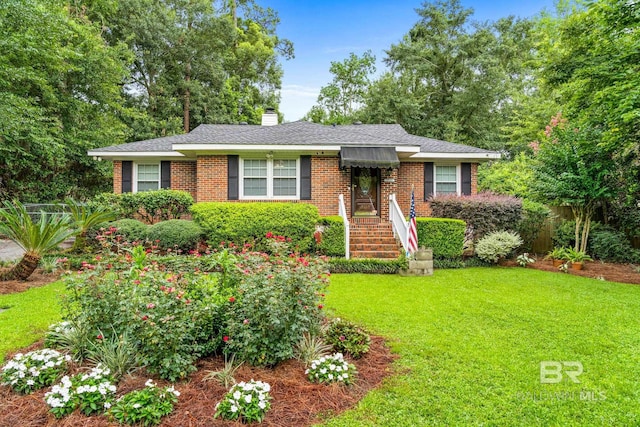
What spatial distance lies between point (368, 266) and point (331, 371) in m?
5.86

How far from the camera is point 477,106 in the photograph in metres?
25.0

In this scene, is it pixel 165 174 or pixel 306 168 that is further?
pixel 165 174

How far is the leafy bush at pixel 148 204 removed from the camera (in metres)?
10.7

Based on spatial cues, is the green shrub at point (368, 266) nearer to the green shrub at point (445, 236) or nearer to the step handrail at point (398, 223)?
the step handrail at point (398, 223)

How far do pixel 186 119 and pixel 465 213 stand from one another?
21.5 metres

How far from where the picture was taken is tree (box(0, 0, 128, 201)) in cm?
1206

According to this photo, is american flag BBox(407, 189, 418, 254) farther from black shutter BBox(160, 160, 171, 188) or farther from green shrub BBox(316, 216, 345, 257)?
black shutter BBox(160, 160, 171, 188)

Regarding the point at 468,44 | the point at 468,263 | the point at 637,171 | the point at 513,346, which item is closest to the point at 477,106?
the point at 468,44

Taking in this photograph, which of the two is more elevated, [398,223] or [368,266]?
[398,223]

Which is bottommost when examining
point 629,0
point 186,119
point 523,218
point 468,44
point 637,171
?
point 523,218

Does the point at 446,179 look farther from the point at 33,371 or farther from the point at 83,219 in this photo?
the point at 33,371

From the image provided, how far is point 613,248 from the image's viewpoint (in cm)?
1030

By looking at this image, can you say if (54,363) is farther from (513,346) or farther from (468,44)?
(468,44)

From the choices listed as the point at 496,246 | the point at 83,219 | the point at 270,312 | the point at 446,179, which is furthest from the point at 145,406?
the point at 446,179
